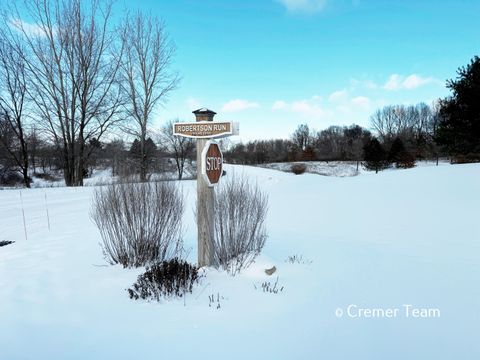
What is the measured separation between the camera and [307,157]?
54000 mm

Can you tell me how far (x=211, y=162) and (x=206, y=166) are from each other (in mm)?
112

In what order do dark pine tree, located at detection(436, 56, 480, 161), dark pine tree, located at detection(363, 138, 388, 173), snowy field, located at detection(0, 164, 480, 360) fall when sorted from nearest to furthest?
snowy field, located at detection(0, 164, 480, 360) < dark pine tree, located at detection(436, 56, 480, 161) < dark pine tree, located at detection(363, 138, 388, 173)

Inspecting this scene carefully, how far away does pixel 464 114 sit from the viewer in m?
14.7

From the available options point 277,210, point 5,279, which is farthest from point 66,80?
point 5,279

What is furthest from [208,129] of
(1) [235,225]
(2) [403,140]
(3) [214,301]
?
(2) [403,140]

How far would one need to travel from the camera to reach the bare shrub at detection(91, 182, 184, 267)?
396cm

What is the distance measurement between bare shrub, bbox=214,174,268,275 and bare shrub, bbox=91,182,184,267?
0.77 meters

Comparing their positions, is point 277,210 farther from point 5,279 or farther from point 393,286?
point 5,279

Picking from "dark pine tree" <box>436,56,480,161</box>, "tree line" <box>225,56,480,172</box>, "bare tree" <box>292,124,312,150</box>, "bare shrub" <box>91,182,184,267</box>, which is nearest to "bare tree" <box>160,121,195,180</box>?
"tree line" <box>225,56,480,172</box>

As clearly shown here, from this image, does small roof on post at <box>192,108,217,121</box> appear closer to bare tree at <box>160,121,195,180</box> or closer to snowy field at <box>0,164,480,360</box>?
snowy field at <box>0,164,480,360</box>

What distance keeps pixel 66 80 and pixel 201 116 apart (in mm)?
15871

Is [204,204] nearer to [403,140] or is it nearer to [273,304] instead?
[273,304]

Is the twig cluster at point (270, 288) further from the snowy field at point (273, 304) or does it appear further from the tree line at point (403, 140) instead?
the tree line at point (403, 140)

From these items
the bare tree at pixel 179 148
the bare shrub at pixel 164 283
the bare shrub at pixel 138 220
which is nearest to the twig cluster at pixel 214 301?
the bare shrub at pixel 164 283
